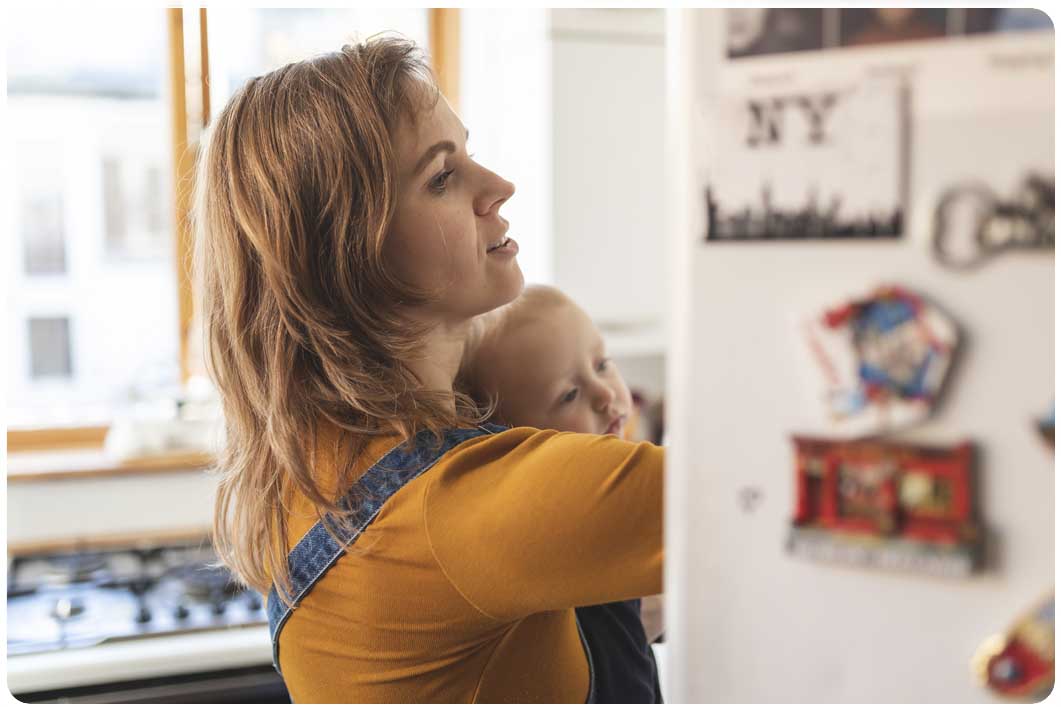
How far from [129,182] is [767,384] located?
6.72ft

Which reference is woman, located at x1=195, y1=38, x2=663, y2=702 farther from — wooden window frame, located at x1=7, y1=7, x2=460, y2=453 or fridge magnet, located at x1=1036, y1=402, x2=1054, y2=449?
wooden window frame, located at x1=7, y1=7, x2=460, y2=453

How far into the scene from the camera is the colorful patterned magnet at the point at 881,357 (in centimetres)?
36

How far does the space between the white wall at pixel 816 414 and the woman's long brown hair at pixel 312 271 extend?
0.28 m

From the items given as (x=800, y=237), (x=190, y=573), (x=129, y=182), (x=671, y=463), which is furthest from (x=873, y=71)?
(x=129, y=182)

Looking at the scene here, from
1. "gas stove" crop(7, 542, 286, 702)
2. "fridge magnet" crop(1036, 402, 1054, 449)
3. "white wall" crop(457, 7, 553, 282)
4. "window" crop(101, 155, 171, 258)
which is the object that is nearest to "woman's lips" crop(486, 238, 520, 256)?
"fridge magnet" crop(1036, 402, 1054, 449)

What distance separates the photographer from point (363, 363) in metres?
0.69

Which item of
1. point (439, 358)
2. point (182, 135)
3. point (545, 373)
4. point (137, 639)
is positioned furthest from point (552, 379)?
point (182, 135)

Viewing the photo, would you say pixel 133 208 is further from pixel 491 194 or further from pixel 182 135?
pixel 491 194

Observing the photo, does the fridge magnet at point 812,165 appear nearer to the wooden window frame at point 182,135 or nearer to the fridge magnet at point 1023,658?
the fridge magnet at point 1023,658

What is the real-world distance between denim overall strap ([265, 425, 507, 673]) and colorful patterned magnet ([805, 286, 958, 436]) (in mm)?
287

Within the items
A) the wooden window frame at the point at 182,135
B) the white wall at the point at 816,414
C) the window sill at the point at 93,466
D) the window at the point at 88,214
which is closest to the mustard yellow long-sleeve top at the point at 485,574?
the white wall at the point at 816,414

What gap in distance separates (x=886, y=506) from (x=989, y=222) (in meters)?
0.11

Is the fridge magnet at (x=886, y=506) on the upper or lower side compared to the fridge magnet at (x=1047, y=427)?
lower

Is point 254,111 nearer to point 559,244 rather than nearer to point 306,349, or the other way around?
point 306,349
